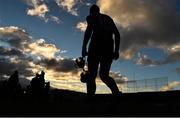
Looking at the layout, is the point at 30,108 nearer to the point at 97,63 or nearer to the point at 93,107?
the point at 93,107

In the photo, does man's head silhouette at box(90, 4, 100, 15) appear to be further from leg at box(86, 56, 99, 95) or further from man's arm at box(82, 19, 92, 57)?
leg at box(86, 56, 99, 95)

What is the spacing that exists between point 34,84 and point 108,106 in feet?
67.4

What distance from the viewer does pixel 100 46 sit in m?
8.70

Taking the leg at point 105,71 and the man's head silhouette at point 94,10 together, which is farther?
the man's head silhouette at point 94,10

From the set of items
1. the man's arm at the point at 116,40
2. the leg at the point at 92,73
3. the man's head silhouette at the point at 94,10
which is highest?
the man's head silhouette at the point at 94,10

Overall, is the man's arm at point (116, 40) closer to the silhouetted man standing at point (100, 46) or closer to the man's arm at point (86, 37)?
the silhouetted man standing at point (100, 46)

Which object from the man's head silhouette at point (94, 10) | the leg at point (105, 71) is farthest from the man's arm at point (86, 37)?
the leg at point (105, 71)

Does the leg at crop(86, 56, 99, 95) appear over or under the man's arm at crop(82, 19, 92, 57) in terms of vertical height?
under

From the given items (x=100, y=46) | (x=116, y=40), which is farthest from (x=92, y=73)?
(x=116, y=40)

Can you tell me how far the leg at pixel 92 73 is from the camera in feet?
28.9

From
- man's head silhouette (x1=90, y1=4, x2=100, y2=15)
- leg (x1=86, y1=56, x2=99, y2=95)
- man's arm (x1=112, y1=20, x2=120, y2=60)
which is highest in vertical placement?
man's head silhouette (x1=90, y1=4, x2=100, y2=15)

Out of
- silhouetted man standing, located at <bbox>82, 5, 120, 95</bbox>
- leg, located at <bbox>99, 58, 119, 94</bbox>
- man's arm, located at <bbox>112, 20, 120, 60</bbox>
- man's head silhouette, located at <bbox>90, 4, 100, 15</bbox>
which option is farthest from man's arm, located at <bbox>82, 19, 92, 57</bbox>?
man's arm, located at <bbox>112, 20, 120, 60</bbox>

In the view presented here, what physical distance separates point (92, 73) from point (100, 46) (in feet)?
2.16

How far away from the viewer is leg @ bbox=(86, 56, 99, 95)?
8.80 m
